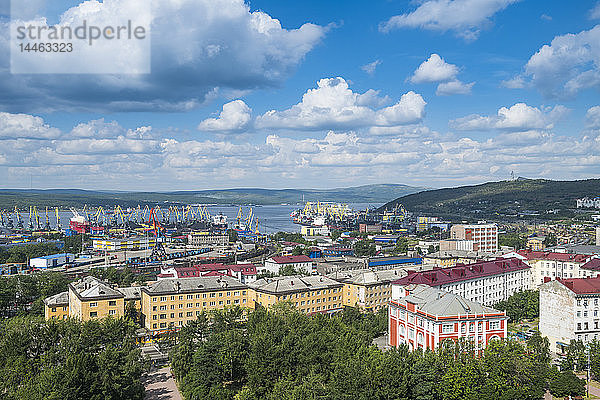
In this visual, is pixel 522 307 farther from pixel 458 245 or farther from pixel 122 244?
pixel 122 244

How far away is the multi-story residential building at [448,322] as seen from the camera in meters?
23.0

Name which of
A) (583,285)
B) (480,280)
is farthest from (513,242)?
(583,285)

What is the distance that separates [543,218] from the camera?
105125 mm

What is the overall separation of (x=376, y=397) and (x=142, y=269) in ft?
138

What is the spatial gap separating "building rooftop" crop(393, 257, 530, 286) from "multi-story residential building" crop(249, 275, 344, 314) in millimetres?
4668

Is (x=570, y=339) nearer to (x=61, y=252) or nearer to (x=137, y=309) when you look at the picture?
(x=137, y=309)

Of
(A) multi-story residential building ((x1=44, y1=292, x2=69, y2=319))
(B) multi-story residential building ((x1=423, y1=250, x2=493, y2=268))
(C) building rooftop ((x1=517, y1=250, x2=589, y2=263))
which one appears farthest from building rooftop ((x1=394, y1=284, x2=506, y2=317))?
(B) multi-story residential building ((x1=423, y1=250, x2=493, y2=268))

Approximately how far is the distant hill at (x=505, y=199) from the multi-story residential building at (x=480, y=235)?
49649mm

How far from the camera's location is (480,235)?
6306 centimetres

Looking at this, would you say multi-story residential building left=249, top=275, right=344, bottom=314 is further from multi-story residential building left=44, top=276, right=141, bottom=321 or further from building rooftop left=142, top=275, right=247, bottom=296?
multi-story residential building left=44, top=276, right=141, bottom=321

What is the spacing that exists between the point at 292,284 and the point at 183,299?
6792mm

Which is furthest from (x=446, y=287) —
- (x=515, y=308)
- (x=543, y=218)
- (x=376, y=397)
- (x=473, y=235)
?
(x=543, y=218)

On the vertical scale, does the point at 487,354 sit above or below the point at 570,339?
above

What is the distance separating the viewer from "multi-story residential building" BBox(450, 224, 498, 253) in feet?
205
